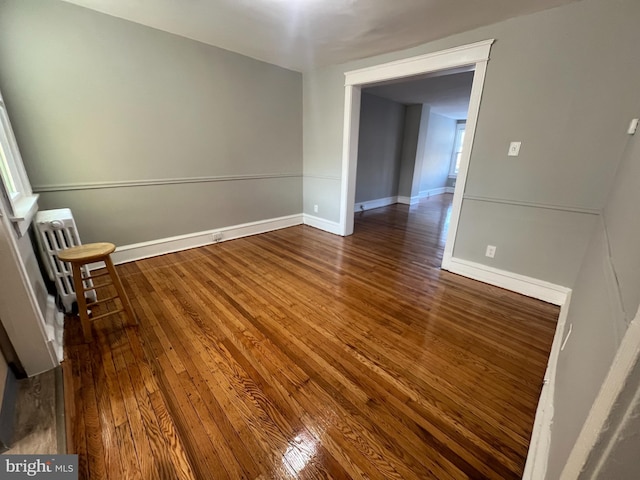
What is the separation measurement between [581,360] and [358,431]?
931 millimetres

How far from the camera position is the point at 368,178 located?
5.70 meters

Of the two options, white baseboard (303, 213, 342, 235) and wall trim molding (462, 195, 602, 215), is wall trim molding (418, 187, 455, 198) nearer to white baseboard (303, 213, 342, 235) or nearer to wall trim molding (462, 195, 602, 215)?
white baseboard (303, 213, 342, 235)

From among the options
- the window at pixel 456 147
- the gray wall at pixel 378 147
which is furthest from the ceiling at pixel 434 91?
the window at pixel 456 147

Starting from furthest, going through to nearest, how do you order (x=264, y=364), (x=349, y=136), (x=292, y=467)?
(x=349, y=136), (x=264, y=364), (x=292, y=467)

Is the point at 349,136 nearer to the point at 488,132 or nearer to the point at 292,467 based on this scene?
the point at 488,132

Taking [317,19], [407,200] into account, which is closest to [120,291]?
[317,19]

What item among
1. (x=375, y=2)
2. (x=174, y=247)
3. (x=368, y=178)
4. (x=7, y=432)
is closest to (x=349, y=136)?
(x=375, y=2)

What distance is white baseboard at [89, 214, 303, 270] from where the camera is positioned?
2818 millimetres

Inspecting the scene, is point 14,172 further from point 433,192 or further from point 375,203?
point 433,192

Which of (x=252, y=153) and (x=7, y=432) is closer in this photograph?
(x=7, y=432)

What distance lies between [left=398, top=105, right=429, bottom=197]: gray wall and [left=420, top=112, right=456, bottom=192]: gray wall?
740 mm

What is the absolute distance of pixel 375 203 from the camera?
6066 mm

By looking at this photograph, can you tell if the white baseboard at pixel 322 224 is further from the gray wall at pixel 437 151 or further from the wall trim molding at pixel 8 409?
the gray wall at pixel 437 151

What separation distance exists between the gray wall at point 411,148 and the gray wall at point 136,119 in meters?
3.38
